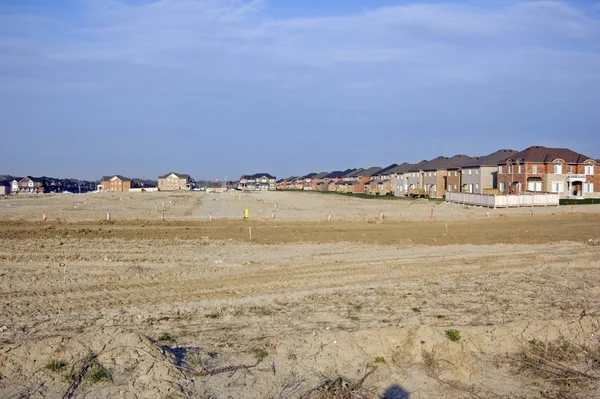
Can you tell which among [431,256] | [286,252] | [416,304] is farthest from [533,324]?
[286,252]

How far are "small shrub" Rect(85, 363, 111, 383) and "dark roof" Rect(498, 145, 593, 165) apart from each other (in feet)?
222

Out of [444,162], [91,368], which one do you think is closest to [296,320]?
[91,368]

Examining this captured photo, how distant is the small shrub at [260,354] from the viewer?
9.61 m

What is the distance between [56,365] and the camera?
8.62 metres

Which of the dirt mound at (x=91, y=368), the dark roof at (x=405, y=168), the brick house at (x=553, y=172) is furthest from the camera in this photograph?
the dark roof at (x=405, y=168)

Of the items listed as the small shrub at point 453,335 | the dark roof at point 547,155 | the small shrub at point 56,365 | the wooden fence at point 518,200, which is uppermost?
the dark roof at point 547,155

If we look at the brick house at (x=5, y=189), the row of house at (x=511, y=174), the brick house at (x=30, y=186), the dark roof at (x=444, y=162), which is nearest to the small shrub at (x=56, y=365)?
the row of house at (x=511, y=174)

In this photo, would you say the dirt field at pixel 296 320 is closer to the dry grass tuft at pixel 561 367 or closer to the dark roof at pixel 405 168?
the dry grass tuft at pixel 561 367

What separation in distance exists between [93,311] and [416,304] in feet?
23.5

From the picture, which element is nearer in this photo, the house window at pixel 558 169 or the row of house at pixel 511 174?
the row of house at pixel 511 174

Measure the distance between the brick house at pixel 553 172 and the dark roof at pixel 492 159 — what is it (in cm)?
483

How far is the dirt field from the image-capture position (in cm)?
873

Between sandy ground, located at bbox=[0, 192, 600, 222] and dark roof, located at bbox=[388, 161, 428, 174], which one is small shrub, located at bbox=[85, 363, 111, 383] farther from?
dark roof, located at bbox=[388, 161, 428, 174]

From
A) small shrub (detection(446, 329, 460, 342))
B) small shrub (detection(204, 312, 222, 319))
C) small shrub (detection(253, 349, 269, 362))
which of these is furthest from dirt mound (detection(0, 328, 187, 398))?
small shrub (detection(446, 329, 460, 342))
